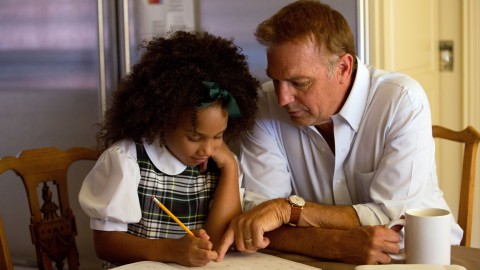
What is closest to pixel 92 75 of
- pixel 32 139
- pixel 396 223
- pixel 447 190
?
pixel 32 139

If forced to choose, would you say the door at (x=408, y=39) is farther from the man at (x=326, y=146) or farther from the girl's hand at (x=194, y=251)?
the girl's hand at (x=194, y=251)

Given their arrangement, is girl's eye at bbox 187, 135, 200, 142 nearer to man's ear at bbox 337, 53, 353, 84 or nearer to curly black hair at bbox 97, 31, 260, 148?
curly black hair at bbox 97, 31, 260, 148

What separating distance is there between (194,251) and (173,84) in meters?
0.38

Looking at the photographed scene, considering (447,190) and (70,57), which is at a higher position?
(70,57)

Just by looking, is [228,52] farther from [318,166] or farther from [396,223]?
[396,223]

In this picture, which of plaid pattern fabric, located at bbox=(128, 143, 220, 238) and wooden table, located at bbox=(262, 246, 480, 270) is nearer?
wooden table, located at bbox=(262, 246, 480, 270)

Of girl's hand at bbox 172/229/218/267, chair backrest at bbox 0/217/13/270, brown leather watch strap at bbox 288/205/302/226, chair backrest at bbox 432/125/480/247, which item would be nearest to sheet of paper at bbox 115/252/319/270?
girl's hand at bbox 172/229/218/267

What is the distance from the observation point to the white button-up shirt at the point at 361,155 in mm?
1684

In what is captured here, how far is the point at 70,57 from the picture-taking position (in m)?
2.57

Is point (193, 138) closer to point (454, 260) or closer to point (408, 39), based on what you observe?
point (454, 260)

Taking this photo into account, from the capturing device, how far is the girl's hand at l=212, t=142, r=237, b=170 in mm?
1757

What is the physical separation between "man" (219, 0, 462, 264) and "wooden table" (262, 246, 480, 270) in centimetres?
2

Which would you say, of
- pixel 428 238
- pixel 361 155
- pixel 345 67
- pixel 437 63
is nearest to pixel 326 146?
pixel 361 155

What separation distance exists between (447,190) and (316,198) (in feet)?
5.41
